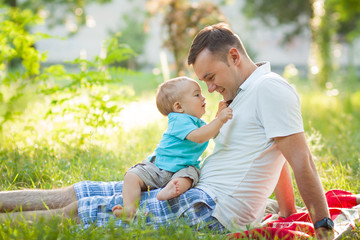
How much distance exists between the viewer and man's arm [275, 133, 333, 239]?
7.85 ft

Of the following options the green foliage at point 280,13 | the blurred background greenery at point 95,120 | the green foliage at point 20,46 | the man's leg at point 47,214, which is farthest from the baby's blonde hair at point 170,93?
the green foliage at point 280,13

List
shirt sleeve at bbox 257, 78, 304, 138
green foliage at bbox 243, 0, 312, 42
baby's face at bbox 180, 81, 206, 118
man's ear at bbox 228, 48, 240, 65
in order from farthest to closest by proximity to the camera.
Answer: green foliage at bbox 243, 0, 312, 42 → baby's face at bbox 180, 81, 206, 118 → man's ear at bbox 228, 48, 240, 65 → shirt sleeve at bbox 257, 78, 304, 138

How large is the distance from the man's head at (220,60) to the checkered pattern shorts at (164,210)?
79 centimetres

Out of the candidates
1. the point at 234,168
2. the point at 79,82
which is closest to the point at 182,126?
the point at 234,168

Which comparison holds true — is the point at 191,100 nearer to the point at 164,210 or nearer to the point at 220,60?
the point at 220,60

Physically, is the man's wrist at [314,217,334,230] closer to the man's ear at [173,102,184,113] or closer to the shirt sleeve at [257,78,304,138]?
the shirt sleeve at [257,78,304,138]

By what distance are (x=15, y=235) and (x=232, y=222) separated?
134cm

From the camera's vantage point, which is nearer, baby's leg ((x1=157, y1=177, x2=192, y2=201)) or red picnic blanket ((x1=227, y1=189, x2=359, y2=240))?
red picnic blanket ((x1=227, y1=189, x2=359, y2=240))

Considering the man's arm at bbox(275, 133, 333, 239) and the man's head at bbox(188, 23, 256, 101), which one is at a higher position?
the man's head at bbox(188, 23, 256, 101)

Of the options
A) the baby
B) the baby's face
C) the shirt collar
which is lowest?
the baby

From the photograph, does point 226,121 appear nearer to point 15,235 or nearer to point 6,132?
point 15,235

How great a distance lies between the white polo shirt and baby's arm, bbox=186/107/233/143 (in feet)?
0.32

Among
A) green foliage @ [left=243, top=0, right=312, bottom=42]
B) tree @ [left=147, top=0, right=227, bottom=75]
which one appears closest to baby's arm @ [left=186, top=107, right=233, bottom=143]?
tree @ [left=147, top=0, right=227, bottom=75]

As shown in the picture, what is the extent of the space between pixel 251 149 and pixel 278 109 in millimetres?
347
